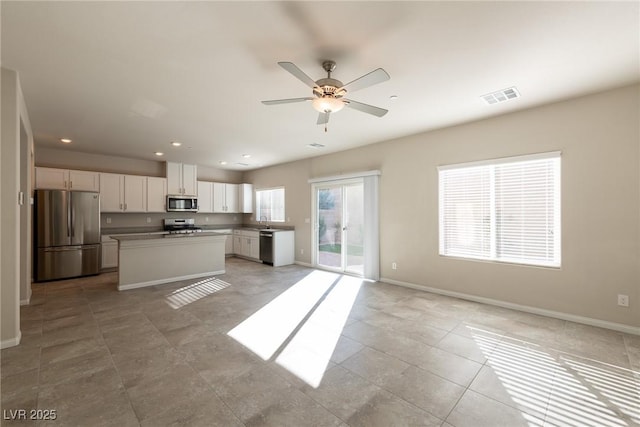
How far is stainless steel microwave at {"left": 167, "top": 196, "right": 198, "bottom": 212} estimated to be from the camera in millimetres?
7304

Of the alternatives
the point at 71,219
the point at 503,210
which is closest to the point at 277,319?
the point at 503,210

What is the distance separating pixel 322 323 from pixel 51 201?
5.88 metres

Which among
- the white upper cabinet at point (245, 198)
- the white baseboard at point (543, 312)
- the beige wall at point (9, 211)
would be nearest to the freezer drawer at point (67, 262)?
the beige wall at point (9, 211)

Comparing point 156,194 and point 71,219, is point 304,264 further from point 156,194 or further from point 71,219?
point 71,219

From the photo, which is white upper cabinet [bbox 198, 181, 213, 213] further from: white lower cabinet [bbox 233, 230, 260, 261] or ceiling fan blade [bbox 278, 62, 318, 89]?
ceiling fan blade [bbox 278, 62, 318, 89]

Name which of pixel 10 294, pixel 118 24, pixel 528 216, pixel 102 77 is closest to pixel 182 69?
pixel 118 24

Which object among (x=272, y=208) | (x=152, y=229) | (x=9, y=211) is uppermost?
(x=272, y=208)

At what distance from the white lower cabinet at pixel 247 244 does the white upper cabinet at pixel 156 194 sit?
6.96 ft

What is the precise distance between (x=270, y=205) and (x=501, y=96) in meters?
6.35

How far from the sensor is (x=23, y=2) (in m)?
1.89

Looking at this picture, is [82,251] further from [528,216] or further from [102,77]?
[528,216]

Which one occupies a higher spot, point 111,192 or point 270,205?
point 111,192

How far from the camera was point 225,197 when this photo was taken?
854cm

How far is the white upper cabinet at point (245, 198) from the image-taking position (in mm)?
8750
